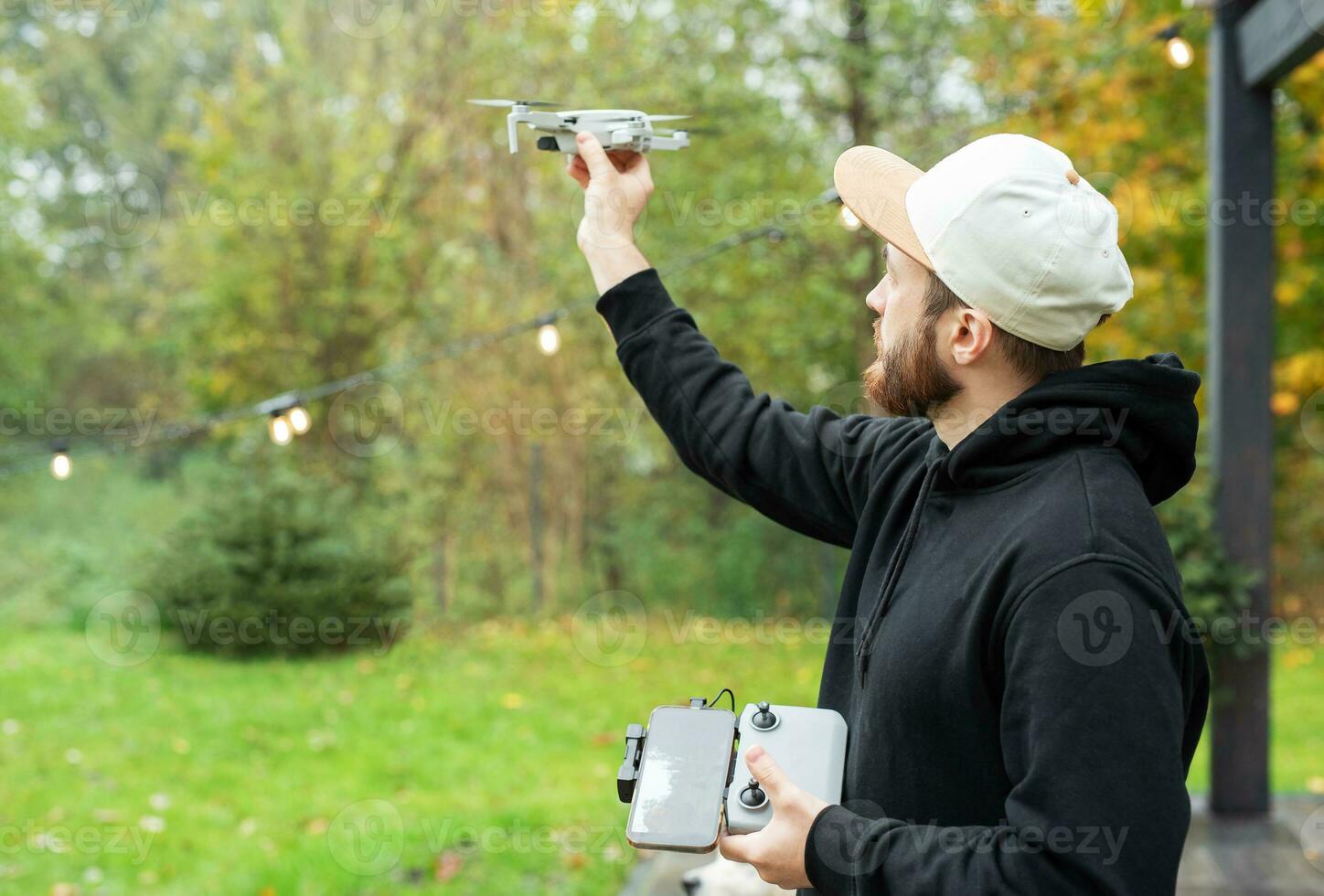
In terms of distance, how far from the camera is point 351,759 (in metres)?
4.68

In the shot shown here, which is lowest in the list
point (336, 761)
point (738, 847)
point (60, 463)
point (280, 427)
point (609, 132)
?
point (336, 761)

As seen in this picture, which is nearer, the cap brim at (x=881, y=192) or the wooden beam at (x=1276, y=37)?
the cap brim at (x=881, y=192)

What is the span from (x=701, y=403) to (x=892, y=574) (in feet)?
1.65

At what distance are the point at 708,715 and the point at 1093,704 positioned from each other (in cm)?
45

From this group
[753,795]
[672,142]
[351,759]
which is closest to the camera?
[753,795]

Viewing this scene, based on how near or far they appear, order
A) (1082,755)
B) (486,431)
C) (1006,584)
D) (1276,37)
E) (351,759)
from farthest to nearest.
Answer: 1. (486,431)
2. (351,759)
3. (1276,37)
4. (1006,584)
5. (1082,755)

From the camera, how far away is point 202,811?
4.02 m

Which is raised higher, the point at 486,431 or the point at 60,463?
the point at 486,431

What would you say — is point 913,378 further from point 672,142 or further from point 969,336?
point 672,142

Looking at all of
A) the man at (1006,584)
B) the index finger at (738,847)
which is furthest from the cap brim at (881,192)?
the index finger at (738,847)

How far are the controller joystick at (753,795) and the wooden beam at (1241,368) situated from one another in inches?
128

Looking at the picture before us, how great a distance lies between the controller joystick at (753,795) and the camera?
1.19 metres

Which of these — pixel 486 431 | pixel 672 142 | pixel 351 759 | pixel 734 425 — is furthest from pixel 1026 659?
pixel 486 431

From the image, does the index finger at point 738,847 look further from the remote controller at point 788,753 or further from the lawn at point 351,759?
the lawn at point 351,759
